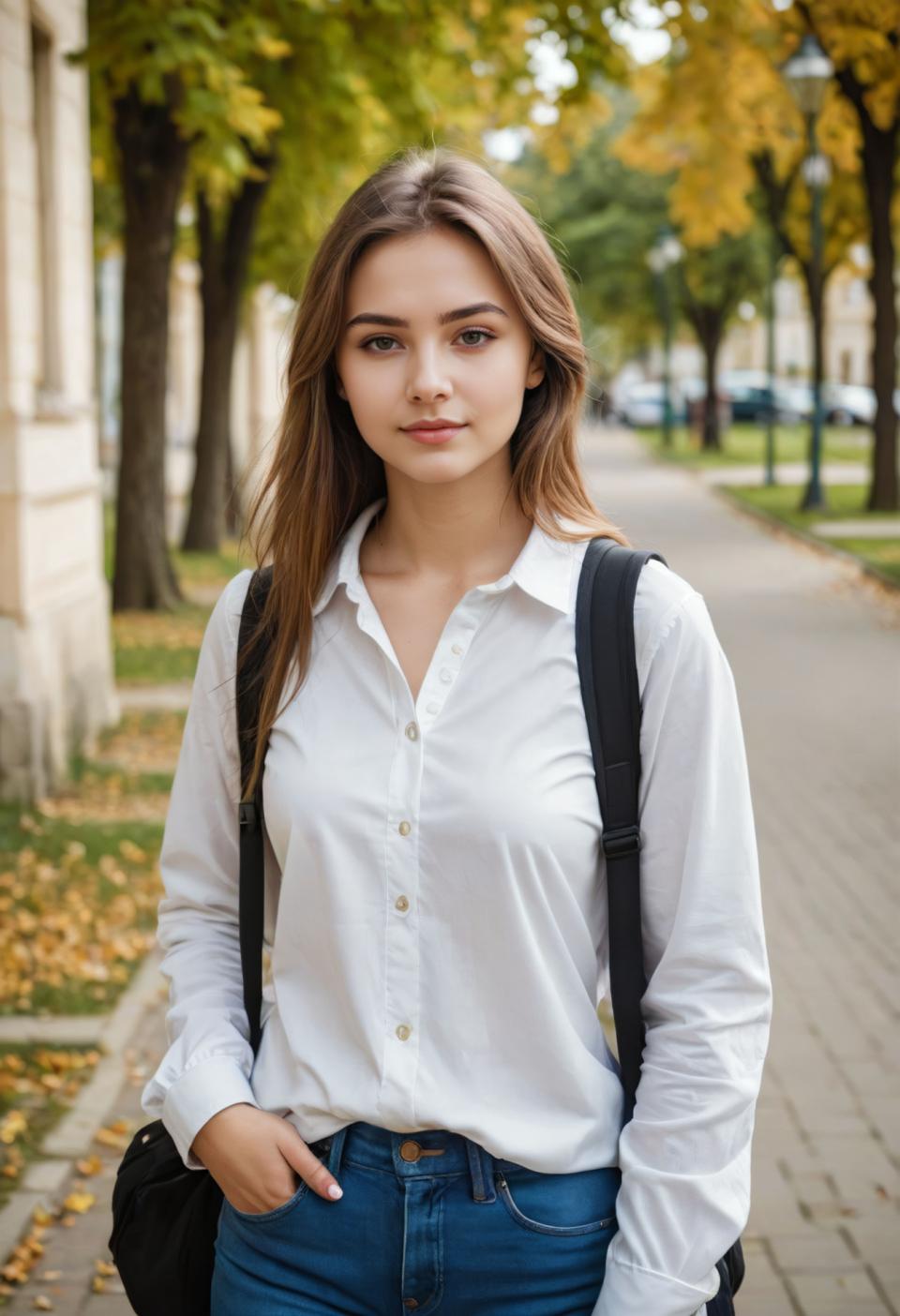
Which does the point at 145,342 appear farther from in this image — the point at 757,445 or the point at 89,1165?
→ the point at 757,445

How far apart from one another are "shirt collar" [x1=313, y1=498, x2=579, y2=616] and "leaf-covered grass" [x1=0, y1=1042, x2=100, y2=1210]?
2766 millimetres

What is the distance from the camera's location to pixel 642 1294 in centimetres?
195

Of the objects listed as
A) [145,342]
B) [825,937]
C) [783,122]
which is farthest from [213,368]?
[825,937]

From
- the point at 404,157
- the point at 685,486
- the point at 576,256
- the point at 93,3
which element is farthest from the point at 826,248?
the point at 404,157

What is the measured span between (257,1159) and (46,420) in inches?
325

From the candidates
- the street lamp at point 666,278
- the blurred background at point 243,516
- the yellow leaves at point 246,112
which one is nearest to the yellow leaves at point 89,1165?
the blurred background at point 243,516

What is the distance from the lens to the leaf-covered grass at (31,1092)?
470 cm

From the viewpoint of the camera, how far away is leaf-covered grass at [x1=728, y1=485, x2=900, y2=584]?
63.5 ft

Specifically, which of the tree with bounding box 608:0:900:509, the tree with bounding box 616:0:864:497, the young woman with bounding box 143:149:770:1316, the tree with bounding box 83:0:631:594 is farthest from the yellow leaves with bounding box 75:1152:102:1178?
the tree with bounding box 616:0:864:497

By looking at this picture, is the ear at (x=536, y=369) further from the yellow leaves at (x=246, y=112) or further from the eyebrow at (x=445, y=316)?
the yellow leaves at (x=246, y=112)

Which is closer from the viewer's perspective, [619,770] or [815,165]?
[619,770]

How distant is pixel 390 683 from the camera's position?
2.15 metres

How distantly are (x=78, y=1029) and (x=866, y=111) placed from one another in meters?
18.4

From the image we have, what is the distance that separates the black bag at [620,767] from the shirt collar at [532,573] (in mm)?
33
